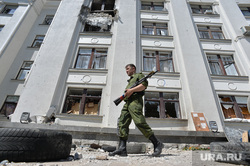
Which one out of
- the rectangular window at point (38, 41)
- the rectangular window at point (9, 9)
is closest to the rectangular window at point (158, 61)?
the rectangular window at point (38, 41)

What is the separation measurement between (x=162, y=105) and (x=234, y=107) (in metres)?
3.79

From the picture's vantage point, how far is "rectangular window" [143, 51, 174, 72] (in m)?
8.34

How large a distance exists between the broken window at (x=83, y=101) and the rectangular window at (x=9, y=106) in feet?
12.1

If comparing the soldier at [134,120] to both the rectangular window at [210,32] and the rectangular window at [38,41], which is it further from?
the rectangular window at [38,41]

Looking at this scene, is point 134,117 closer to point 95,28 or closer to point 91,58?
point 91,58

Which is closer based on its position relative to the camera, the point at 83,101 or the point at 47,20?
the point at 83,101

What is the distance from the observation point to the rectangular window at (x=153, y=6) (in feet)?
38.5

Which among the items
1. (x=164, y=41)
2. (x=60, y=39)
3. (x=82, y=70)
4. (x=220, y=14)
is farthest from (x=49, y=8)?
(x=220, y=14)

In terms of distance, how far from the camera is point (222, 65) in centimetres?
866

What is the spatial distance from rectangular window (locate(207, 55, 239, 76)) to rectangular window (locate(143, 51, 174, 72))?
2556 millimetres

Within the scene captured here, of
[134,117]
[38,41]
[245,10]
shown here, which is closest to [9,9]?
[38,41]

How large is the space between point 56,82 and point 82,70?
57.3 inches

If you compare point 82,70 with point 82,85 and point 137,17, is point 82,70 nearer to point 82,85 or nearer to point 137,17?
point 82,85

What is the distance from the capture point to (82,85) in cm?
736
